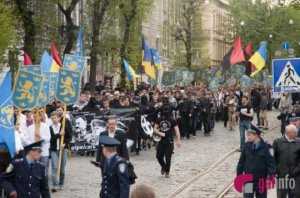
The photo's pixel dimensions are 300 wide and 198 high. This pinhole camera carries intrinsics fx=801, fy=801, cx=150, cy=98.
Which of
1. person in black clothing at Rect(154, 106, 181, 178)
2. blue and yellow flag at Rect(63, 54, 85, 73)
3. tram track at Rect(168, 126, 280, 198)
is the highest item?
blue and yellow flag at Rect(63, 54, 85, 73)

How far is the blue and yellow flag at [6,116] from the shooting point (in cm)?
1147

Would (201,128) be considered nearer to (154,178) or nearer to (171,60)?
(154,178)

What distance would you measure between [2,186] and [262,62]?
25750mm

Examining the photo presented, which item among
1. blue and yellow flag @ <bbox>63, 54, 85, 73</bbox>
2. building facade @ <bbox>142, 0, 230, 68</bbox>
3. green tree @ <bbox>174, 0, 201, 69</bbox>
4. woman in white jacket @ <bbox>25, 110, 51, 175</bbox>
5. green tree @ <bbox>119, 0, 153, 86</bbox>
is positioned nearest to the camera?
woman in white jacket @ <bbox>25, 110, 51, 175</bbox>

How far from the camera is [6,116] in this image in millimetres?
11812

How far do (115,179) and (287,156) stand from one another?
409 cm

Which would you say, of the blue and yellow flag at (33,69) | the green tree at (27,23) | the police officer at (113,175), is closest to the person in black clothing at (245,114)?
the blue and yellow flag at (33,69)

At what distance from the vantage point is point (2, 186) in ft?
33.2

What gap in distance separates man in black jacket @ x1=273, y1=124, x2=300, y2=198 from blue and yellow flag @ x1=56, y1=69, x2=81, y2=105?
6.32 m

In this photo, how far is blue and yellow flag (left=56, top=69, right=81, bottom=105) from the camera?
18.3 m

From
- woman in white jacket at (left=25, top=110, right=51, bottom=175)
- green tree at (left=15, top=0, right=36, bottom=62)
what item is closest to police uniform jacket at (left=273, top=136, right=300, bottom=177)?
woman in white jacket at (left=25, top=110, right=51, bottom=175)

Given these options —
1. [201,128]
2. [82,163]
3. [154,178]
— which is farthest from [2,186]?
[201,128]

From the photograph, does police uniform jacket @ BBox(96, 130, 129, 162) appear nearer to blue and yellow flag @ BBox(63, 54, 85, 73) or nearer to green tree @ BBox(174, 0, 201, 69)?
blue and yellow flag @ BBox(63, 54, 85, 73)

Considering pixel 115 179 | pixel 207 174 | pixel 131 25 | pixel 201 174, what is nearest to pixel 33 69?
pixel 201 174
